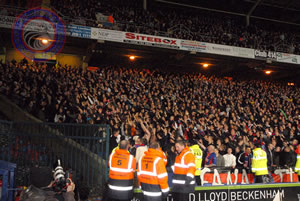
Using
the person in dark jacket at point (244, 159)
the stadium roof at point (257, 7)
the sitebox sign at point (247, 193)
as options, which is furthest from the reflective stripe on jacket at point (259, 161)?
the stadium roof at point (257, 7)

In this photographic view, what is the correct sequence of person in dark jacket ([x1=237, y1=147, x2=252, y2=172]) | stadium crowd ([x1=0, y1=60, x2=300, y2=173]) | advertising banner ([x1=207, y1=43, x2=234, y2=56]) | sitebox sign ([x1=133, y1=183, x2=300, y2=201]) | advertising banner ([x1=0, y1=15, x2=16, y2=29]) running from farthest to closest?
1. advertising banner ([x1=207, y1=43, x2=234, y2=56])
2. advertising banner ([x1=0, y1=15, x2=16, y2=29])
3. stadium crowd ([x1=0, y1=60, x2=300, y2=173])
4. person in dark jacket ([x1=237, y1=147, x2=252, y2=172])
5. sitebox sign ([x1=133, y1=183, x2=300, y2=201])

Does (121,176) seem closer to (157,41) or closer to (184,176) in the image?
(184,176)

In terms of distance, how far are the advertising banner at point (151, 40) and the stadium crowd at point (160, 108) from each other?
227 centimetres

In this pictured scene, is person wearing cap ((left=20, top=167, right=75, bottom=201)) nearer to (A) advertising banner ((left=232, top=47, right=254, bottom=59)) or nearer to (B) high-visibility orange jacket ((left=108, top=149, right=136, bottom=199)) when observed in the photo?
(B) high-visibility orange jacket ((left=108, top=149, right=136, bottom=199))

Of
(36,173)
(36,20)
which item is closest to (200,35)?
(36,20)

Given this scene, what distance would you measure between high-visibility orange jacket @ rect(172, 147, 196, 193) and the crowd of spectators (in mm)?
14298

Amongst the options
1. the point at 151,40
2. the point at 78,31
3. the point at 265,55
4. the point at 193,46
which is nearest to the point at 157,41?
the point at 151,40

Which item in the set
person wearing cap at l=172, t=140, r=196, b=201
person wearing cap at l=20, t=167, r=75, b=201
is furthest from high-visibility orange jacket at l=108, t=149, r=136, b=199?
person wearing cap at l=20, t=167, r=75, b=201

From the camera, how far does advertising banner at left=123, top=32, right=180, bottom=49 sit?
17.8m

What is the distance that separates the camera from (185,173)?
17.1 ft

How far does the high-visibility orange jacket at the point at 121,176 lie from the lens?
16.4ft

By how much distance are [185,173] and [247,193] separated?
5.06 feet

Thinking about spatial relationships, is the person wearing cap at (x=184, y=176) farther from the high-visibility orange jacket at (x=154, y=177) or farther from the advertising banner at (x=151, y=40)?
the advertising banner at (x=151, y=40)

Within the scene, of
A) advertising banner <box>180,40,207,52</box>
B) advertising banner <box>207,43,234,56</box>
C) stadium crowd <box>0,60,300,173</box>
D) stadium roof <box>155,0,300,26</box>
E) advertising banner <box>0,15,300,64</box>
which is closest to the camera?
stadium crowd <box>0,60,300,173</box>
